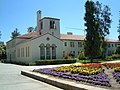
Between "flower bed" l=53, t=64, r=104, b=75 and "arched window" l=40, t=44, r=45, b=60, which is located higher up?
"arched window" l=40, t=44, r=45, b=60

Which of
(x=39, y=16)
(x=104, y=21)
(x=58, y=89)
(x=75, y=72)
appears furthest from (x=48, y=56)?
(x=58, y=89)

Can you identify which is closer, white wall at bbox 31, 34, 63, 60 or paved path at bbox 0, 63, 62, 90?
paved path at bbox 0, 63, 62, 90

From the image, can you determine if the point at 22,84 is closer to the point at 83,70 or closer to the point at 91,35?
the point at 83,70

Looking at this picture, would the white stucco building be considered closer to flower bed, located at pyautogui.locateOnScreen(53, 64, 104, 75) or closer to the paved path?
the paved path

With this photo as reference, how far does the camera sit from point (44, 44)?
44812 mm

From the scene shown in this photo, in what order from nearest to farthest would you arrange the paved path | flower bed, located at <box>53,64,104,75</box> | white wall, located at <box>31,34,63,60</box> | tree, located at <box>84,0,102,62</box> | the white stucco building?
the paved path < flower bed, located at <box>53,64,104,75</box> < tree, located at <box>84,0,102,62</box> < white wall, located at <box>31,34,63,60</box> < the white stucco building

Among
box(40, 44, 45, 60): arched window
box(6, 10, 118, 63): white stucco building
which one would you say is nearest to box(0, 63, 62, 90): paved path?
box(6, 10, 118, 63): white stucco building

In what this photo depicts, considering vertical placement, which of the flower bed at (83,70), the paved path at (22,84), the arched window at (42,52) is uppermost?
the arched window at (42,52)

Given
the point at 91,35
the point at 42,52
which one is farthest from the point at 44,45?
the point at 91,35

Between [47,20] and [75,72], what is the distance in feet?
137

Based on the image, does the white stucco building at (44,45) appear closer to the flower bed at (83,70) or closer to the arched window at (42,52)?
the arched window at (42,52)

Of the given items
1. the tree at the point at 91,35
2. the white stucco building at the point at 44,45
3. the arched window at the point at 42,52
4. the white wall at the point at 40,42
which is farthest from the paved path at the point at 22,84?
the arched window at the point at 42,52

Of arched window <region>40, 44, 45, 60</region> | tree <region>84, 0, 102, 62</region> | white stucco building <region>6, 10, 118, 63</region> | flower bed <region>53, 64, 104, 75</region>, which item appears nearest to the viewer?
flower bed <region>53, 64, 104, 75</region>

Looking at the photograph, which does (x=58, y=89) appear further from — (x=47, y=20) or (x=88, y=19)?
(x=47, y=20)
